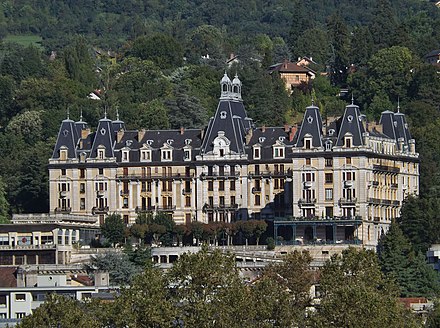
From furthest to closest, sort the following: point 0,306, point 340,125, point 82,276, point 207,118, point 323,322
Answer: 1. point 207,118
2. point 340,125
3. point 82,276
4. point 0,306
5. point 323,322

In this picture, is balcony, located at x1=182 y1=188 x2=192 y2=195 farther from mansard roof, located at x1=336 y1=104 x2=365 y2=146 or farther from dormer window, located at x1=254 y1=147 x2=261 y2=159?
mansard roof, located at x1=336 y1=104 x2=365 y2=146

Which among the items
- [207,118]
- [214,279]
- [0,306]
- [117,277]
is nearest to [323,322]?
[214,279]

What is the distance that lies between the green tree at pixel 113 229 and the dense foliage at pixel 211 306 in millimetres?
49585

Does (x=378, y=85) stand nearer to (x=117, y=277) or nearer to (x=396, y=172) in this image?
(x=396, y=172)

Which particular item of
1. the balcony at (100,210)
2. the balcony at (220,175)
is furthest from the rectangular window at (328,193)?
the balcony at (100,210)

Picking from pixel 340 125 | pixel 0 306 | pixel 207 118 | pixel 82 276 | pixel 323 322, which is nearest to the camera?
pixel 323 322

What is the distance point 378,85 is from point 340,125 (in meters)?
34.6

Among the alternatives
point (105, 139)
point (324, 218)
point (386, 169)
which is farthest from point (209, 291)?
point (105, 139)

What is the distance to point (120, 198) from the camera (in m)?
169

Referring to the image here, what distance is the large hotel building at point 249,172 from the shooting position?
160625 millimetres

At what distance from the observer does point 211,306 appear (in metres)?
106

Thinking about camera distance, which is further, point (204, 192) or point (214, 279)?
point (204, 192)

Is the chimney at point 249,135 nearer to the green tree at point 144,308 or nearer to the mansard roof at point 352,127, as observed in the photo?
the mansard roof at point 352,127

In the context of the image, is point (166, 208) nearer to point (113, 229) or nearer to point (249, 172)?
point (249, 172)
